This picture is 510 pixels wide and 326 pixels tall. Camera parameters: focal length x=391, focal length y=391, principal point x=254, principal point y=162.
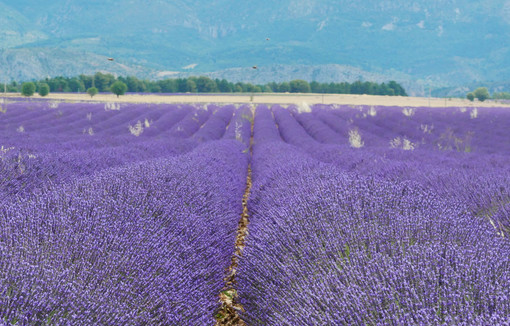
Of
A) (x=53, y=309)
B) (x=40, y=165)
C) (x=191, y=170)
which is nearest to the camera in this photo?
(x=53, y=309)

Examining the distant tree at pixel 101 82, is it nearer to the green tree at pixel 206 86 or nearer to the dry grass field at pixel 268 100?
the green tree at pixel 206 86

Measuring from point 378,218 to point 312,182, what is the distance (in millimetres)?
993

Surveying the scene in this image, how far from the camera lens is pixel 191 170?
3898 mm

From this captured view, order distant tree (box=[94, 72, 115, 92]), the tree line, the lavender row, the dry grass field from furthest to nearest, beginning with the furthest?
distant tree (box=[94, 72, 115, 92]) → the tree line → the dry grass field → the lavender row

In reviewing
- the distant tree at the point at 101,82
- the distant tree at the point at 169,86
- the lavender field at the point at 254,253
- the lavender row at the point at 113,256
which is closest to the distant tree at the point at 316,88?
the distant tree at the point at 169,86

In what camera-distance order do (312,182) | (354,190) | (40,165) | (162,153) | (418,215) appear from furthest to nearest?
1. (162,153)
2. (40,165)
3. (312,182)
4. (354,190)
5. (418,215)

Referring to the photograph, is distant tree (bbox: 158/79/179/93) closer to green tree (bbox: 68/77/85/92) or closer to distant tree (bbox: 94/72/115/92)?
distant tree (bbox: 94/72/115/92)

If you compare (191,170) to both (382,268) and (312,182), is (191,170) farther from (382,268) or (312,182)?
(382,268)

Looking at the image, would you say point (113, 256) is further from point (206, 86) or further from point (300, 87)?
point (300, 87)

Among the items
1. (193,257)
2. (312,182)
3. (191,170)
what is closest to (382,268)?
(193,257)

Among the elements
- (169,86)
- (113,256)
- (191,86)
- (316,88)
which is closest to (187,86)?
(191,86)

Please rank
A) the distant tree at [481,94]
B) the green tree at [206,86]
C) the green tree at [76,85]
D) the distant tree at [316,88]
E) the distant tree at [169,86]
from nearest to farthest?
the distant tree at [481,94], the green tree at [76,85], the distant tree at [169,86], the green tree at [206,86], the distant tree at [316,88]

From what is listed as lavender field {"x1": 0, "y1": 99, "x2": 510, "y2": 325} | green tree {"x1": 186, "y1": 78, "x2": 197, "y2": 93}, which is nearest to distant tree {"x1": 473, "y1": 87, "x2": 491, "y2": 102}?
green tree {"x1": 186, "y1": 78, "x2": 197, "y2": 93}

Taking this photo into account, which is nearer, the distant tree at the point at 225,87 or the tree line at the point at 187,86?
the tree line at the point at 187,86
